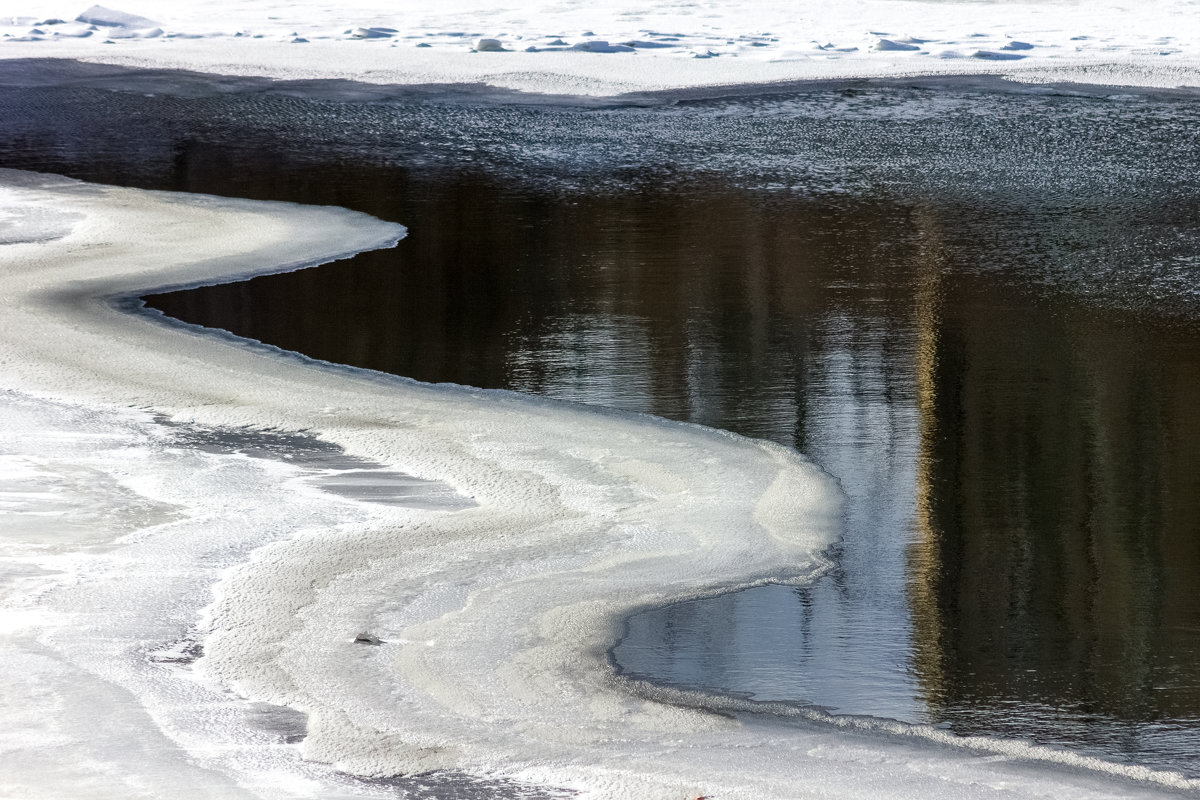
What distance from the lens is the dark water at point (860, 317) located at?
11.9 ft

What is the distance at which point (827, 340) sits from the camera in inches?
253

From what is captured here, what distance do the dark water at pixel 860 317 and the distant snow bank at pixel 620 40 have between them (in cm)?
143

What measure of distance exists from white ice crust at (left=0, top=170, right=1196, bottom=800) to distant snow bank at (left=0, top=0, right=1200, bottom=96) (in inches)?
345

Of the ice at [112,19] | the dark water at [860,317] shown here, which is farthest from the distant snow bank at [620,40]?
the dark water at [860,317]

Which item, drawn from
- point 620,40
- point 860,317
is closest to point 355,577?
point 860,317

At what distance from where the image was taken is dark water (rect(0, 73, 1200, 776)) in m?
3.63

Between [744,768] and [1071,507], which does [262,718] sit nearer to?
[744,768]

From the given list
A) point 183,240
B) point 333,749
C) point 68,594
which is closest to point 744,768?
point 333,749

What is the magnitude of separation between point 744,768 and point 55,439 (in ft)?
9.42

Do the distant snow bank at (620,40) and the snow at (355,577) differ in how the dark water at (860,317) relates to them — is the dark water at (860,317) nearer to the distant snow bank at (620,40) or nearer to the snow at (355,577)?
the snow at (355,577)

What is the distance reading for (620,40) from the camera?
55.8 ft

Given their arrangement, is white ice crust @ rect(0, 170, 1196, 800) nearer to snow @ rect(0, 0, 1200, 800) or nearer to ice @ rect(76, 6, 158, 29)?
snow @ rect(0, 0, 1200, 800)

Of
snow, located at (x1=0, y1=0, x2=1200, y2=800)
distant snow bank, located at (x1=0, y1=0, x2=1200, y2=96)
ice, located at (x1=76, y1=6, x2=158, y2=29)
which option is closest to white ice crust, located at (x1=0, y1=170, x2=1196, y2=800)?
snow, located at (x1=0, y1=0, x2=1200, y2=800)

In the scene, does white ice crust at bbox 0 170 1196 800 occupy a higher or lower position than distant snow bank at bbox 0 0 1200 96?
lower
